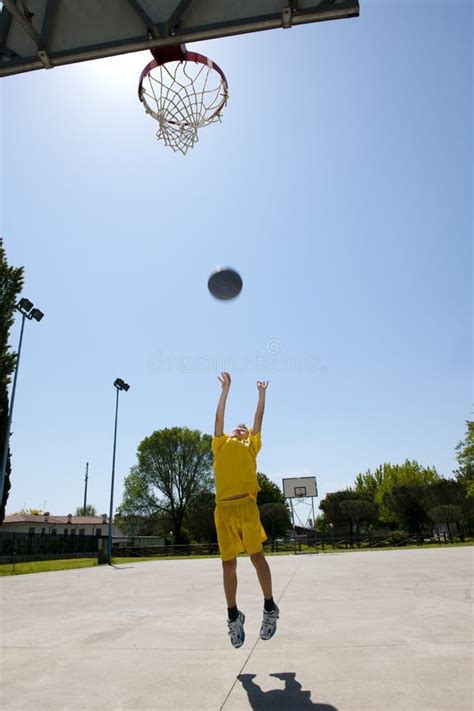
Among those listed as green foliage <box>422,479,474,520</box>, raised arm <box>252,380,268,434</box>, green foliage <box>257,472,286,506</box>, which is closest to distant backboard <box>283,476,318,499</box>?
green foliage <box>422,479,474,520</box>

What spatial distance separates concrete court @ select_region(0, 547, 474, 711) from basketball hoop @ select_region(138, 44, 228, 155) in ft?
19.4

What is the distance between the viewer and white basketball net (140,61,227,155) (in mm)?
5875

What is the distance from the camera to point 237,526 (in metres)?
4.76

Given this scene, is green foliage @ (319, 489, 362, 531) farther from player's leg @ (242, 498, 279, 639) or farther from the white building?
player's leg @ (242, 498, 279, 639)

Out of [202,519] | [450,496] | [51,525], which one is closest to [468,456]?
[450,496]

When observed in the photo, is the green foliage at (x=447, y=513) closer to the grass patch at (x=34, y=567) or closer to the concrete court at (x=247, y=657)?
the grass patch at (x=34, y=567)

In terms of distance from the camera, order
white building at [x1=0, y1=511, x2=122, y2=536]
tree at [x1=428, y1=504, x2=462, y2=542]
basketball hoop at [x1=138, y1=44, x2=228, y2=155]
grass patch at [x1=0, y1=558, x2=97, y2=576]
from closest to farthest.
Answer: basketball hoop at [x1=138, y1=44, x2=228, y2=155]
grass patch at [x1=0, y1=558, x2=97, y2=576]
tree at [x1=428, y1=504, x2=462, y2=542]
white building at [x1=0, y1=511, x2=122, y2=536]

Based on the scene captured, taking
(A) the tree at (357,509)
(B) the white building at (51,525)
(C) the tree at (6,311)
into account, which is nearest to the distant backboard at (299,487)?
(A) the tree at (357,509)

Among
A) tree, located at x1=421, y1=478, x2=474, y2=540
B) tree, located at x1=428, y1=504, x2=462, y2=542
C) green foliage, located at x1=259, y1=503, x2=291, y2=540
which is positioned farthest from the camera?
green foliage, located at x1=259, y1=503, x2=291, y2=540

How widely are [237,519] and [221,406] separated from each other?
3.85 feet

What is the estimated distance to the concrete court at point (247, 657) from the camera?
3.14 meters

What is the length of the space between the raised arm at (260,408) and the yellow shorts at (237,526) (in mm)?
807

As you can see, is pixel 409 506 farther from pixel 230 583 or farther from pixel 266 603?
pixel 230 583

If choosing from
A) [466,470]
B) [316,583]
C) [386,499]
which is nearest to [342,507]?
[386,499]
